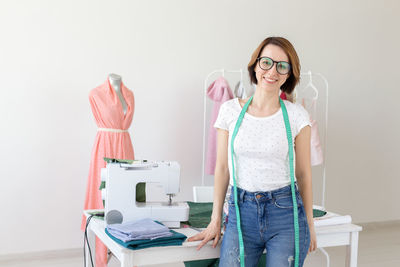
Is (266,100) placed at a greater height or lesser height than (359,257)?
greater

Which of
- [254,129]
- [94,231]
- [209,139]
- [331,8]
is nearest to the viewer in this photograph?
[254,129]

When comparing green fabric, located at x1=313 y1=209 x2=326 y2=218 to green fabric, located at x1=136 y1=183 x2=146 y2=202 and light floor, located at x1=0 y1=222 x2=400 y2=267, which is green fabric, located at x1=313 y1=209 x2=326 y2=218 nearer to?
green fabric, located at x1=136 y1=183 x2=146 y2=202

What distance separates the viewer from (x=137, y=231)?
1843 millimetres

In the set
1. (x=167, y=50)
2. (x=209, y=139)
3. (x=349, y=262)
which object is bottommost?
(x=349, y=262)

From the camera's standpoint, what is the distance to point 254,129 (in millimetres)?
1852

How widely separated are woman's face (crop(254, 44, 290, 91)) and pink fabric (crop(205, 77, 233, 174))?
2204 mm

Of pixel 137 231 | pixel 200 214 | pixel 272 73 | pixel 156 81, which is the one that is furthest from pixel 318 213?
pixel 156 81

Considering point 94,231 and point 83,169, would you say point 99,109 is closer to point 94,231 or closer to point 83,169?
point 83,169

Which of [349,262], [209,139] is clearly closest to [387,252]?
[209,139]

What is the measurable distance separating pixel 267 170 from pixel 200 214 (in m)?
0.66

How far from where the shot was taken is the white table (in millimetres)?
1817

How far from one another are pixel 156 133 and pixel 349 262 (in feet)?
7.96

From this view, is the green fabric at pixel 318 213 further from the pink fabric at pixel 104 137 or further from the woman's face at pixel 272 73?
the pink fabric at pixel 104 137

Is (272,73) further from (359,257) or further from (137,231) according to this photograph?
(359,257)
